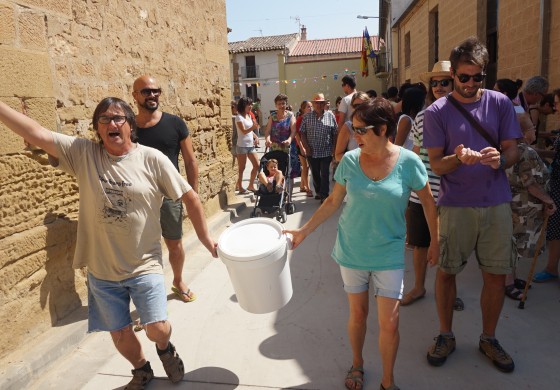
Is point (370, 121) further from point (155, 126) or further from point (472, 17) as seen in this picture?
point (472, 17)

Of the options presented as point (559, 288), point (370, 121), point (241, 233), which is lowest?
point (559, 288)

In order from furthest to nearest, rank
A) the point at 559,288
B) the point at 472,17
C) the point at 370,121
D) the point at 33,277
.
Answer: the point at 472,17
the point at 559,288
the point at 33,277
the point at 370,121

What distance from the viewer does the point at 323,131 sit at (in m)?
7.19

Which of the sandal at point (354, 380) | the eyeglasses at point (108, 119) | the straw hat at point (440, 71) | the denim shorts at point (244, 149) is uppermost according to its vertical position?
the straw hat at point (440, 71)

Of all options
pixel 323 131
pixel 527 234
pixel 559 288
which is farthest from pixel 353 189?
pixel 323 131

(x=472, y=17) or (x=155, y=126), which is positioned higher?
(x=472, y=17)

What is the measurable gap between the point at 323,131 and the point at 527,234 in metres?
4.02

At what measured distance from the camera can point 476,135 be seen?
2689 millimetres

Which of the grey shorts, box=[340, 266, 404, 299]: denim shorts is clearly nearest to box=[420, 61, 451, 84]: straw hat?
the grey shorts

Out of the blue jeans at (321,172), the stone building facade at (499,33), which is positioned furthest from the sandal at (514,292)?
the blue jeans at (321,172)

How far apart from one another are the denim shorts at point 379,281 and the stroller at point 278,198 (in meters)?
4.02

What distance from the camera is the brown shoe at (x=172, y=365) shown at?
9.07ft

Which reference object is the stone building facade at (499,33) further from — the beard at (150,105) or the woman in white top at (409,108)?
the beard at (150,105)

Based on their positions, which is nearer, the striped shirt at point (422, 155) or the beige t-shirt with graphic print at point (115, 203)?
the beige t-shirt with graphic print at point (115, 203)
